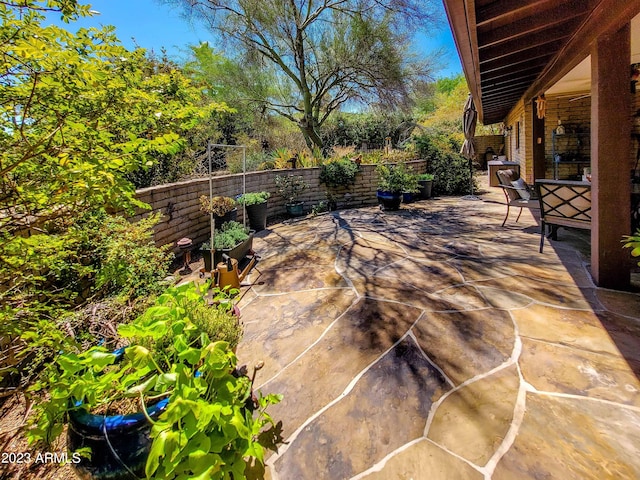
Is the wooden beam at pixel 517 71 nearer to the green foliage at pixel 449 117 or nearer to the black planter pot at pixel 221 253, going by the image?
the black planter pot at pixel 221 253

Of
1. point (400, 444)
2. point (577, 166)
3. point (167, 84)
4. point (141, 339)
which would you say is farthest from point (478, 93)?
Result: point (141, 339)

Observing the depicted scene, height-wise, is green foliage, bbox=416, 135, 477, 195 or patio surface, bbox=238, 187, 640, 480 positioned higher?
green foliage, bbox=416, 135, 477, 195

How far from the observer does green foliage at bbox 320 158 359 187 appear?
7840mm

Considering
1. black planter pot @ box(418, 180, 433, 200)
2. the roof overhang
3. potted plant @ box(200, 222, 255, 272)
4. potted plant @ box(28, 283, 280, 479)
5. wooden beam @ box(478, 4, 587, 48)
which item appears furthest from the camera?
black planter pot @ box(418, 180, 433, 200)

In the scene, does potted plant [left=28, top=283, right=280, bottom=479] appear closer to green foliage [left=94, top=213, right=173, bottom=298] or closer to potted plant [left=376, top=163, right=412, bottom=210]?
green foliage [left=94, top=213, right=173, bottom=298]

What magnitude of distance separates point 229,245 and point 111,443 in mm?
2834

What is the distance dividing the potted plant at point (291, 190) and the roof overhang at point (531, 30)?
401cm

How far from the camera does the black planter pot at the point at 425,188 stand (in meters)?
8.53

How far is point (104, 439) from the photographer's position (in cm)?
111

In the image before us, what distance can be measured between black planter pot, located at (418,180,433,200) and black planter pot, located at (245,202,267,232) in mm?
4631

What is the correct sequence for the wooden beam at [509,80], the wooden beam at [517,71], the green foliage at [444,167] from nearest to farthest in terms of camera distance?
the wooden beam at [517,71], the wooden beam at [509,80], the green foliage at [444,167]

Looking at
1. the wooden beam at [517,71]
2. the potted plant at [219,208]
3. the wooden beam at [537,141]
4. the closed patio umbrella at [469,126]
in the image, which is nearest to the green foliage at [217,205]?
the potted plant at [219,208]

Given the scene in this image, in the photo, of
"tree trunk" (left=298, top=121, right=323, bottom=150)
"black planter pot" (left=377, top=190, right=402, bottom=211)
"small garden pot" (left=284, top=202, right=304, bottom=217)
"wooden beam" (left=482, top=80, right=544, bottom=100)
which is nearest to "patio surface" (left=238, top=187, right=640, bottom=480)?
"small garden pot" (left=284, top=202, right=304, bottom=217)

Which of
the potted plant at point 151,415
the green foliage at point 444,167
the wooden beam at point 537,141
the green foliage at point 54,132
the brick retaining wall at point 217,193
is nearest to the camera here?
the potted plant at point 151,415
